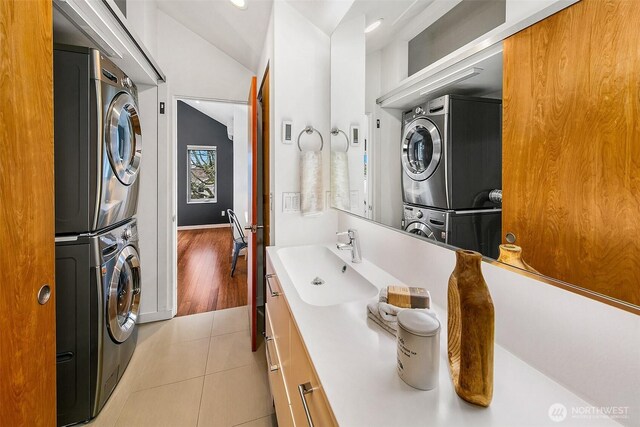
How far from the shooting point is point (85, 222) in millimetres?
1404

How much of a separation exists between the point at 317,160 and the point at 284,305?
993 millimetres

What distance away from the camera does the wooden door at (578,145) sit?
459 millimetres

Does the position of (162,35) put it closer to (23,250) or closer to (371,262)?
A: (23,250)

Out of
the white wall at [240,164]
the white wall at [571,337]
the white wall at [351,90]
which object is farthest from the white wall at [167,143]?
the white wall at [571,337]

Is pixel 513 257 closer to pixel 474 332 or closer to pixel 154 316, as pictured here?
pixel 474 332

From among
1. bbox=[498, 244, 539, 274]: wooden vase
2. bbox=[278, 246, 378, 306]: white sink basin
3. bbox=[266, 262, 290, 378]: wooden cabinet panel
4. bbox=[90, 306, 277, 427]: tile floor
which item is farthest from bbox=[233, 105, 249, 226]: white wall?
bbox=[498, 244, 539, 274]: wooden vase

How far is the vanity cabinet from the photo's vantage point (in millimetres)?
605

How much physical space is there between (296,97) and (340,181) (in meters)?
0.62

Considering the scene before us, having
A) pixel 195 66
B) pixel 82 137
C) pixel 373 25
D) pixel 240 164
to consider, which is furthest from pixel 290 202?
pixel 240 164

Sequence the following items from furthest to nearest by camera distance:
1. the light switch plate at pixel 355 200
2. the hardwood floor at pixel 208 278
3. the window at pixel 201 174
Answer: the window at pixel 201 174 < the hardwood floor at pixel 208 278 < the light switch plate at pixel 355 200

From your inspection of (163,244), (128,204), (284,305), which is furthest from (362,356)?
(163,244)

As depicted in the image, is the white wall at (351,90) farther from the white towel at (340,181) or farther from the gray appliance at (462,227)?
the gray appliance at (462,227)

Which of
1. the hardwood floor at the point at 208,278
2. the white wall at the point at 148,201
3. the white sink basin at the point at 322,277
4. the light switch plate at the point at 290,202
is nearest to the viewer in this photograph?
the white sink basin at the point at 322,277

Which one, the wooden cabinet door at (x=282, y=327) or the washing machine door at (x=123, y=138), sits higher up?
the washing machine door at (x=123, y=138)
